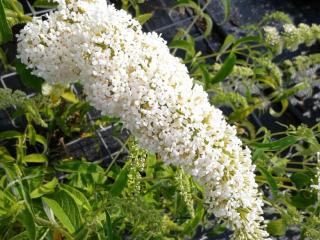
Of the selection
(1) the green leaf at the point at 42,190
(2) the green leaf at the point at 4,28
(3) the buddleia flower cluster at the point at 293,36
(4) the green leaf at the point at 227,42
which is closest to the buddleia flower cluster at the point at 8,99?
(2) the green leaf at the point at 4,28

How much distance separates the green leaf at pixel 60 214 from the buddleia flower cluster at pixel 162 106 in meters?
0.33

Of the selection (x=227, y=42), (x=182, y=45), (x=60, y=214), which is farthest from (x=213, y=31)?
(x=60, y=214)

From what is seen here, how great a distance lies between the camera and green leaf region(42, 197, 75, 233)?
139 cm

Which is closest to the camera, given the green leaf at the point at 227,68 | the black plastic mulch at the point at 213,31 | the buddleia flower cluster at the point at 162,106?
the buddleia flower cluster at the point at 162,106

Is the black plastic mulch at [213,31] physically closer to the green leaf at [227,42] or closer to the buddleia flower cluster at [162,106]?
the green leaf at [227,42]

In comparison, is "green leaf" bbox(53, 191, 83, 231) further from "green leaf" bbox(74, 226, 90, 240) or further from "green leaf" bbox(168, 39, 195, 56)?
"green leaf" bbox(168, 39, 195, 56)

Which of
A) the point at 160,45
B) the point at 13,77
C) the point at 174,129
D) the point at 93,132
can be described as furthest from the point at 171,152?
the point at 13,77

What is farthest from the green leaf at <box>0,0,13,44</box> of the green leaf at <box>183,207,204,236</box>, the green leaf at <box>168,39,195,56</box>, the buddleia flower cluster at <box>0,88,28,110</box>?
the green leaf at <box>183,207,204,236</box>

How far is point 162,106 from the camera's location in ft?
3.75

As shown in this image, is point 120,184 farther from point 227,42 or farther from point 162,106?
point 227,42

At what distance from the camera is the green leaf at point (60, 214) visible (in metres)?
1.39

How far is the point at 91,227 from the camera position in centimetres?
136

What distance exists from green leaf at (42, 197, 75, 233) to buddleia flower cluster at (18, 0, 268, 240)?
1.08 ft

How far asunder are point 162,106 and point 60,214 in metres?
0.44
